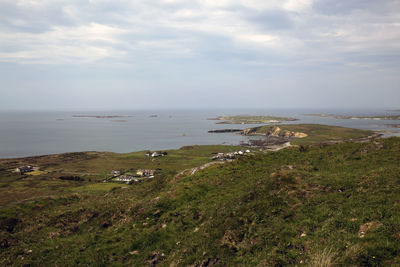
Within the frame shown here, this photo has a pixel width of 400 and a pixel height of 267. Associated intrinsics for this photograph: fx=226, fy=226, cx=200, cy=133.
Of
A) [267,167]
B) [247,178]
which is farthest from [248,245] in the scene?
[267,167]

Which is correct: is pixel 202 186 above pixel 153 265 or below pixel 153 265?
above

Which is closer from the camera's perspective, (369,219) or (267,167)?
(369,219)

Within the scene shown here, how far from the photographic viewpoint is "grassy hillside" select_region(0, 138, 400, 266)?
38.3 feet

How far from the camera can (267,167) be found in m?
29.0

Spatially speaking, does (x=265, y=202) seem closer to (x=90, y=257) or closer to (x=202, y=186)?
(x=202, y=186)

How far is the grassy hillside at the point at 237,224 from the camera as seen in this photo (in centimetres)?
1166

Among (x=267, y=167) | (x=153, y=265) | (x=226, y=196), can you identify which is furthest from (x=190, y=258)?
(x=267, y=167)

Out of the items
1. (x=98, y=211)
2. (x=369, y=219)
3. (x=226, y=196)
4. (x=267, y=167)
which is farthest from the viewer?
(x=267, y=167)

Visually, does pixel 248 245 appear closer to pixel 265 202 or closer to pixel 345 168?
pixel 265 202

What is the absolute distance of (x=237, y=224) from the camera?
621 inches

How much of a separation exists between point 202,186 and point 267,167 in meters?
9.25

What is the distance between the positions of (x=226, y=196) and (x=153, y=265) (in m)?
9.45

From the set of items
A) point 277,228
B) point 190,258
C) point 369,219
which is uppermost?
point 369,219

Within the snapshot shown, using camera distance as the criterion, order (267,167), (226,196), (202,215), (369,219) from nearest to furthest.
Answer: (369,219)
(202,215)
(226,196)
(267,167)
